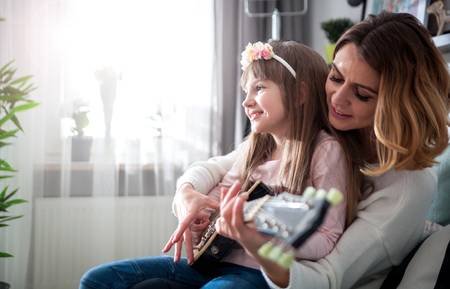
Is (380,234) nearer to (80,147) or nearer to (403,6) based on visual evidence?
(403,6)

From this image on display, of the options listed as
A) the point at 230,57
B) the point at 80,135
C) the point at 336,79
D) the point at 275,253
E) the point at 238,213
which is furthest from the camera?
the point at 230,57

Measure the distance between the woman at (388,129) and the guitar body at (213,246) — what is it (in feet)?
0.66

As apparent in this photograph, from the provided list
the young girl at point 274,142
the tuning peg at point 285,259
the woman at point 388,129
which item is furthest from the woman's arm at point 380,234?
the tuning peg at point 285,259

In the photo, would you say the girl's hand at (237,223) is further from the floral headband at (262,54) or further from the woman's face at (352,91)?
the floral headband at (262,54)

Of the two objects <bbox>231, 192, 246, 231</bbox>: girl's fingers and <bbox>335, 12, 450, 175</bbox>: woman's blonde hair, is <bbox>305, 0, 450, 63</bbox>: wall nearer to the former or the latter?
<bbox>335, 12, 450, 175</bbox>: woman's blonde hair

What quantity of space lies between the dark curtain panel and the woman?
1.72 m

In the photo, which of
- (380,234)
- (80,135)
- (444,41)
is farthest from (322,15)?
(380,234)

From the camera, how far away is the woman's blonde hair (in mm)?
929

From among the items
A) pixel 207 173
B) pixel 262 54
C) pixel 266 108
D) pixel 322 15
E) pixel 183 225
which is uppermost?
pixel 322 15

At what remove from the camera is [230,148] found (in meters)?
2.80

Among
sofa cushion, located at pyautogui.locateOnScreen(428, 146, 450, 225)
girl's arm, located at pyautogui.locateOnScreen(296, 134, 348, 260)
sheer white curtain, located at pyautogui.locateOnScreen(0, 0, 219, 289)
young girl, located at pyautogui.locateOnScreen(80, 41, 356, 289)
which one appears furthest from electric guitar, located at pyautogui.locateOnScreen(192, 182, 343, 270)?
sheer white curtain, located at pyautogui.locateOnScreen(0, 0, 219, 289)

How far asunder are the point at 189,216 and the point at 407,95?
53 cm

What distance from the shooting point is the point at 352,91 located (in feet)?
3.31

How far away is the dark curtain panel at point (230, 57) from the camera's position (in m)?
2.76
